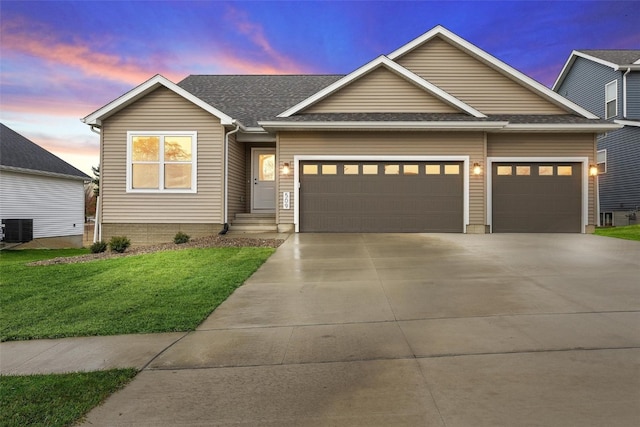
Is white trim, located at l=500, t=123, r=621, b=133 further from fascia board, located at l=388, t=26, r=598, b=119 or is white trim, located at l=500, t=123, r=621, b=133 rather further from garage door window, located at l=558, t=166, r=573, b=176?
garage door window, located at l=558, t=166, r=573, b=176

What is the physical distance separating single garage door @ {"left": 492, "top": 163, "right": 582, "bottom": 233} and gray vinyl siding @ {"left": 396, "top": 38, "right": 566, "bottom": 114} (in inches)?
89.3

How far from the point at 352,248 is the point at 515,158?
7163 mm

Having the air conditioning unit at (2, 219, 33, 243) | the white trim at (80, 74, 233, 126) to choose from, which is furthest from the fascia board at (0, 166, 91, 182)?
the white trim at (80, 74, 233, 126)

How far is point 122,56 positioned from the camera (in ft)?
58.9

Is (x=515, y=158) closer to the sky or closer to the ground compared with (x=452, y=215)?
closer to the sky

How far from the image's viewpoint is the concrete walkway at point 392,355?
281 centimetres

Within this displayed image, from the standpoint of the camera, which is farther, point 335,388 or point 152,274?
point 152,274

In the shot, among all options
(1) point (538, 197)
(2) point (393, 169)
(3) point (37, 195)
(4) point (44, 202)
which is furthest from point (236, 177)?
(4) point (44, 202)

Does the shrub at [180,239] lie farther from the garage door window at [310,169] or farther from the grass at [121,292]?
the garage door window at [310,169]

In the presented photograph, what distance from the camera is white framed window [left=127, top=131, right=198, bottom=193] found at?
1355 cm

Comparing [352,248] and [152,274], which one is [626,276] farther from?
[152,274]

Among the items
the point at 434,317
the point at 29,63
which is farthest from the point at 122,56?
the point at 434,317

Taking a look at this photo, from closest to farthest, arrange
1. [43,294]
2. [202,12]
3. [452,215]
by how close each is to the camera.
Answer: [43,294] → [452,215] → [202,12]

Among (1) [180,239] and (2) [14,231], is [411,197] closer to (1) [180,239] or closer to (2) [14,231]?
(1) [180,239]
